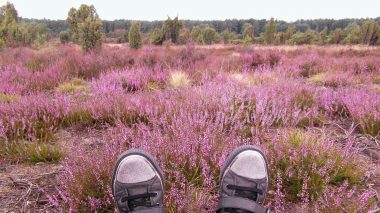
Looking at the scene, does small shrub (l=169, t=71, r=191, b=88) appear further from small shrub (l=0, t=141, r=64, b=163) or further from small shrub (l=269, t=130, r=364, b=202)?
small shrub (l=269, t=130, r=364, b=202)

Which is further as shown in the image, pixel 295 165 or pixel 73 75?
pixel 73 75

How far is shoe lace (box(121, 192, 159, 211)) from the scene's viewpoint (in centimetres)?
202

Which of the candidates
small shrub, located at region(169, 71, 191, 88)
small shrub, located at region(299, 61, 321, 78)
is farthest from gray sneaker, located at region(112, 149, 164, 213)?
small shrub, located at region(299, 61, 321, 78)

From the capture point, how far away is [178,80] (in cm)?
636

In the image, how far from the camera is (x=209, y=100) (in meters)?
3.81

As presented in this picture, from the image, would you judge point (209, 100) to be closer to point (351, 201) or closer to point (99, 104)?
point (99, 104)

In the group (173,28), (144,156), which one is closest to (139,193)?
(144,156)

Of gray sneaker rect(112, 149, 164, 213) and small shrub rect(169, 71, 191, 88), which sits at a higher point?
gray sneaker rect(112, 149, 164, 213)

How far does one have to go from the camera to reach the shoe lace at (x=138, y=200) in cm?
202

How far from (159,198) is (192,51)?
31.2ft

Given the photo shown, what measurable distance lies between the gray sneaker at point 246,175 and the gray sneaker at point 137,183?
45 cm

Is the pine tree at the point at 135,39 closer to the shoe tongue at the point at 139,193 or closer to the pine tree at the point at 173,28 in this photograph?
the pine tree at the point at 173,28

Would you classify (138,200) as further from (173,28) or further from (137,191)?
(173,28)

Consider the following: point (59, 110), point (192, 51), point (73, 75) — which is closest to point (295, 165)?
point (59, 110)
